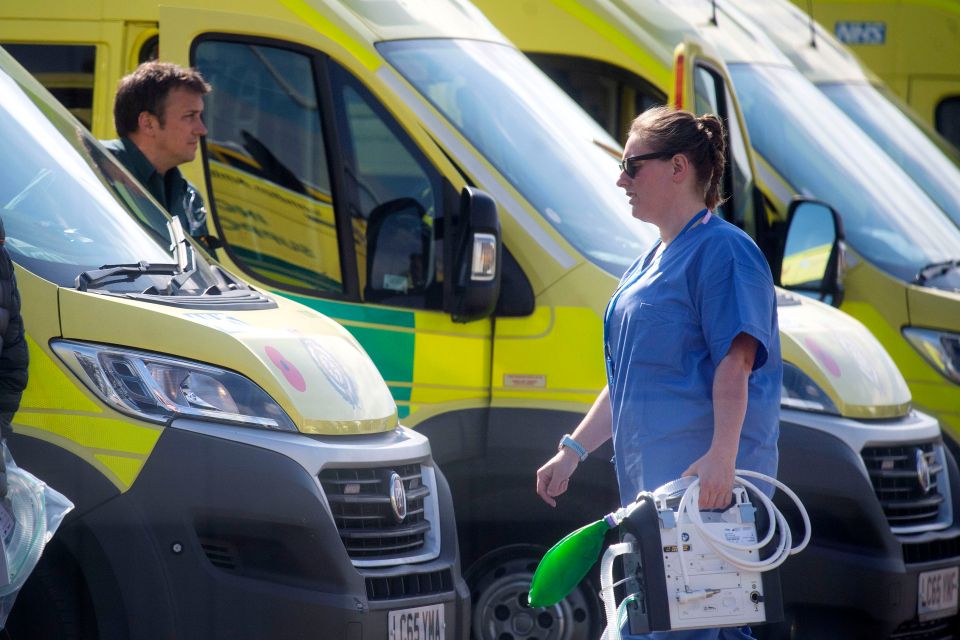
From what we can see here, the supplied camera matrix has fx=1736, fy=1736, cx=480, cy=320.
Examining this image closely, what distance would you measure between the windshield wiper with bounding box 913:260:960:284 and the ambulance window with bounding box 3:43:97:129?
3.35 m

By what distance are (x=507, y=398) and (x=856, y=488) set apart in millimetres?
1168

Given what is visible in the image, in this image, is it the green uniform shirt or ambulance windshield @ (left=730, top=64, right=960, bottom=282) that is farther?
ambulance windshield @ (left=730, top=64, right=960, bottom=282)

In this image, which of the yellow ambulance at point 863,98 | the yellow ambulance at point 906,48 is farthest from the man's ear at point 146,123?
the yellow ambulance at point 906,48

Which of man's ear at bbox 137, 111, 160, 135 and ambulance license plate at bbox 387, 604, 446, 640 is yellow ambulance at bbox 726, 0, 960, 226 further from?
ambulance license plate at bbox 387, 604, 446, 640

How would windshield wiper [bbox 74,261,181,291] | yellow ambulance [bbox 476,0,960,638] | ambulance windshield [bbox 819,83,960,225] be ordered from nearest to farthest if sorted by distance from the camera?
1. windshield wiper [bbox 74,261,181,291]
2. yellow ambulance [bbox 476,0,960,638]
3. ambulance windshield [bbox 819,83,960,225]

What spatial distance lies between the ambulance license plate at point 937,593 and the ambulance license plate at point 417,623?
6.52ft

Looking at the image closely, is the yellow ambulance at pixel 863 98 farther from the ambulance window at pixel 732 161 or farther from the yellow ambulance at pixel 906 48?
the ambulance window at pixel 732 161

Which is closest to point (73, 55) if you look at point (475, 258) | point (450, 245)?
point (450, 245)

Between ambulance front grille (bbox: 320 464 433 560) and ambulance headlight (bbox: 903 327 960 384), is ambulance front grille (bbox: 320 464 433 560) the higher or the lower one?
the lower one

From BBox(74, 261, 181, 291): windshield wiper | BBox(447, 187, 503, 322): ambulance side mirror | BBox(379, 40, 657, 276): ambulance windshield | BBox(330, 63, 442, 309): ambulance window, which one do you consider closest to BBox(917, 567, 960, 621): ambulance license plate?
BBox(379, 40, 657, 276): ambulance windshield

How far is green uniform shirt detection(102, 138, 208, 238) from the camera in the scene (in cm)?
533

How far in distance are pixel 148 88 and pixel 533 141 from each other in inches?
49.6

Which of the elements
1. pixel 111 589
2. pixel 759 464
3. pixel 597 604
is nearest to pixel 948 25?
pixel 597 604

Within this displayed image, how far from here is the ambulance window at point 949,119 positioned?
33.3ft
